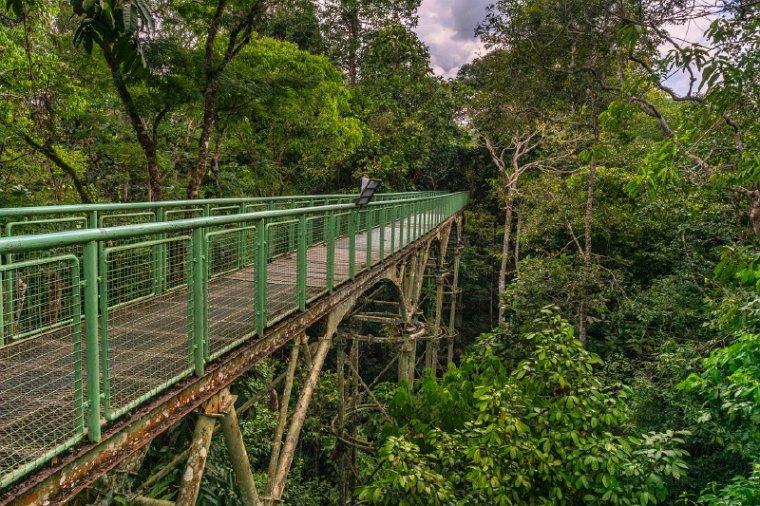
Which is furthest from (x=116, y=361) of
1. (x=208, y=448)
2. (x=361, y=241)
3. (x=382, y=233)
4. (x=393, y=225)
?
(x=393, y=225)

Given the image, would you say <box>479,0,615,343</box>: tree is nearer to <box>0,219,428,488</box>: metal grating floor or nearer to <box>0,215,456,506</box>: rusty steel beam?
<box>0,219,428,488</box>: metal grating floor

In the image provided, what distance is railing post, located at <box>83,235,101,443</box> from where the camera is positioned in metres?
2.33

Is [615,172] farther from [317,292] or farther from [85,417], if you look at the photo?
[85,417]

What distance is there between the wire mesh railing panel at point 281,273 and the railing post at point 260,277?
225 millimetres

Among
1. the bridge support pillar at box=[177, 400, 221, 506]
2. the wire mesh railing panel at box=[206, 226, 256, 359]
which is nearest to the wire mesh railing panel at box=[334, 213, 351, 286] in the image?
the wire mesh railing panel at box=[206, 226, 256, 359]

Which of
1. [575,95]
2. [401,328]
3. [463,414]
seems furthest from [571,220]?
[463,414]

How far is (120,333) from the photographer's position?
350cm

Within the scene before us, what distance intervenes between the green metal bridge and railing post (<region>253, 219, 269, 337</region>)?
11 millimetres

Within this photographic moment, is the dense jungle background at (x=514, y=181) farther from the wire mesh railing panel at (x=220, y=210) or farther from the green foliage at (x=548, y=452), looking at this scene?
the wire mesh railing panel at (x=220, y=210)

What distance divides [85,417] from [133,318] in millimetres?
1482

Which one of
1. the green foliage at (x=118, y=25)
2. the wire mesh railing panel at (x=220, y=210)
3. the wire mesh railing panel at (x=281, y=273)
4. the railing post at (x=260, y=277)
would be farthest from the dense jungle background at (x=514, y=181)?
the wire mesh railing panel at (x=281, y=273)

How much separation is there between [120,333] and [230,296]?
4.16 feet

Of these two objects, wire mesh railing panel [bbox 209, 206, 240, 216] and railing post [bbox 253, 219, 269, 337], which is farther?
wire mesh railing panel [bbox 209, 206, 240, 216]

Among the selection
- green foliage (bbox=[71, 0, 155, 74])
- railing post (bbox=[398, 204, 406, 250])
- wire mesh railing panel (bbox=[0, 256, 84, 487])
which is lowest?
wire mesh railing panel (bbox=[0, 256, 84, 487])
